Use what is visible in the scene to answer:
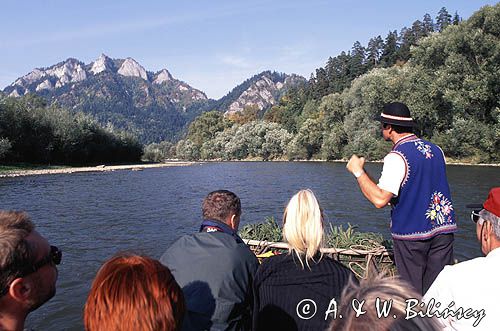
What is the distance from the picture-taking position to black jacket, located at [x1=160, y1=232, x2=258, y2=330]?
116 inches

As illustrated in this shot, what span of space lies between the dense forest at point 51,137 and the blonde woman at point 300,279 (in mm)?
49581

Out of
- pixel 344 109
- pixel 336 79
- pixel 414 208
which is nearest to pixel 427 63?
pixel 344 109

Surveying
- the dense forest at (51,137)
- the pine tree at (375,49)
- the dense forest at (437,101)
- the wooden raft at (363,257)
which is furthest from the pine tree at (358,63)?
the wooden raft at (363,257)

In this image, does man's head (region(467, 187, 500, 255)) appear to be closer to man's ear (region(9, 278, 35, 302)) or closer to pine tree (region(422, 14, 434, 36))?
man's ear (region(9, 278, 35, 302))

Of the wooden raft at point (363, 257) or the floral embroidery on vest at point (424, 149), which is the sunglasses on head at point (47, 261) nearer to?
the floral embroidery on vest at point (424, 149)

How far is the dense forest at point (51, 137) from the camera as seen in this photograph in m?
50.1

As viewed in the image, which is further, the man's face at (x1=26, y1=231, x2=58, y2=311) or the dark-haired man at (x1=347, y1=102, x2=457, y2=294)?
the dark-haired man at (x1=347, y1=102, x2=457, y2=294)

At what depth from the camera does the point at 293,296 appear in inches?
114

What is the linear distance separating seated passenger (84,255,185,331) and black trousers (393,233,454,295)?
2623 millimetres

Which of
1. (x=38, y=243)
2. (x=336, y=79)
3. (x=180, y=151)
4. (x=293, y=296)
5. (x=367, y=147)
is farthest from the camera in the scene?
(x=180, y=151)

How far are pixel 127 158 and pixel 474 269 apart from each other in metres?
79.1

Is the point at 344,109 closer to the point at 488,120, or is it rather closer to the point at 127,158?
the point at 488,120

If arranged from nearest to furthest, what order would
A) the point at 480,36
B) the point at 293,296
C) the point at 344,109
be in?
the point at 293,296 → the point at 480,36 → the point at 344,109

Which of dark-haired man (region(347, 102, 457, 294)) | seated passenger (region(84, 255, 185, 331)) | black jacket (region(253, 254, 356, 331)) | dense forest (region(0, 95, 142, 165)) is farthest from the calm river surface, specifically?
dense forest (region(0, 95, 142, 165))
